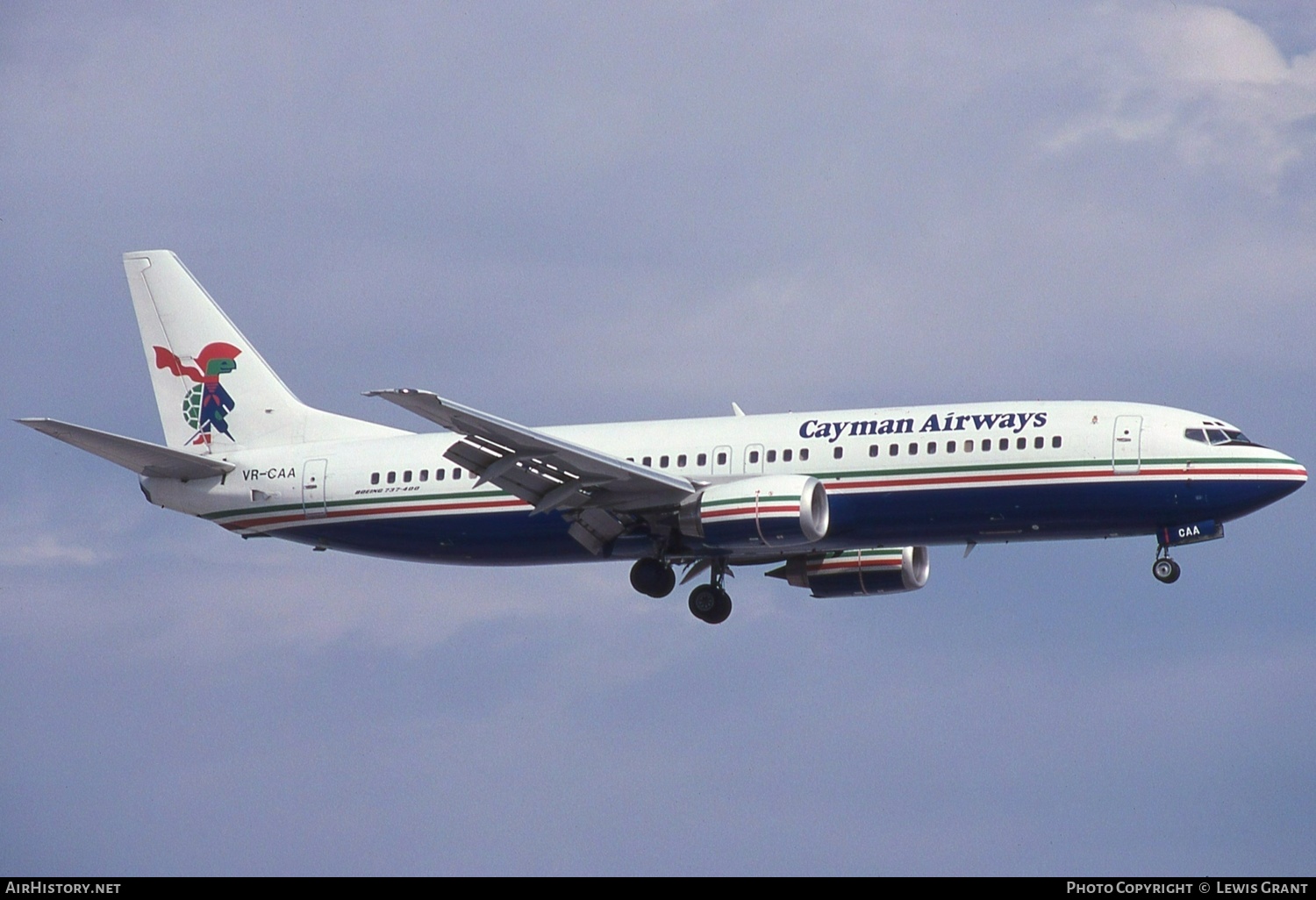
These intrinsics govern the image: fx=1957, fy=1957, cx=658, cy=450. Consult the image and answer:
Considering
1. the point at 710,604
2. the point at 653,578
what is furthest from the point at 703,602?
the point at 653,578

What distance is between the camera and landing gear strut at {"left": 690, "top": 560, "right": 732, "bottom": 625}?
51.8m

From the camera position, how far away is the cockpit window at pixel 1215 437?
46.4m

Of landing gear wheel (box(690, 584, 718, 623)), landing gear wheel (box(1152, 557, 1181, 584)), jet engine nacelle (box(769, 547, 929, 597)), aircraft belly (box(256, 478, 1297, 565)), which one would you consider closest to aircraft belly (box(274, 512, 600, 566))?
aircraft belly (box(256, 478, 1297, 565))

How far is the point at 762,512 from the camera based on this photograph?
1823 inches

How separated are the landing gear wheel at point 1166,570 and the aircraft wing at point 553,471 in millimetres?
11318

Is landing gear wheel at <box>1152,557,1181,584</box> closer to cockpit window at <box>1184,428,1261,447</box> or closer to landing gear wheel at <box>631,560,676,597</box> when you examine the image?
cockpit window at <box>1184,428,1261,447</box>

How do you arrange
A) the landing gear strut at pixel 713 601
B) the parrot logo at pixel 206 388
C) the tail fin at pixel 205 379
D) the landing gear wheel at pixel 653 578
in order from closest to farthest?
the landing gear wheel at pixel 653 578
the landing gear strut at pixel 713 601
the tail fin at pixel 205 379
the parrot logo at pixel 206 388

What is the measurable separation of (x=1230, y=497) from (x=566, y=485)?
621 inches

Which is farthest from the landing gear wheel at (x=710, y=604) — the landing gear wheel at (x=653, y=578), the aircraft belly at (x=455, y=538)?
the aircraft belly at (x=455, y=538)

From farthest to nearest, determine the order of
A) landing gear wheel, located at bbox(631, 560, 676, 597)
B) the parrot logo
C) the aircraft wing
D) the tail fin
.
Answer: the parrot logo → the tail fin → landing gear wheel, located at bbox(631, 560, 676, 597) → the aircraft wing

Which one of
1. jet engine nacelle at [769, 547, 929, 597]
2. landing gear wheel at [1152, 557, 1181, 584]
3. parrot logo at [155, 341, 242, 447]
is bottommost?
landing gear wheel at [1152, 557, 1181, 584]

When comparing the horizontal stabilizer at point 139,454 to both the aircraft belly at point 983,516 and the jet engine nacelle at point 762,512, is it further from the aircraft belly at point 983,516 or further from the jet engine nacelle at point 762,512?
the jet engine nacelle at point 762,512

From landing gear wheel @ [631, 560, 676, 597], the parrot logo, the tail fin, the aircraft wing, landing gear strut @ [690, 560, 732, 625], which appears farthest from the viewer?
the parrot logo
